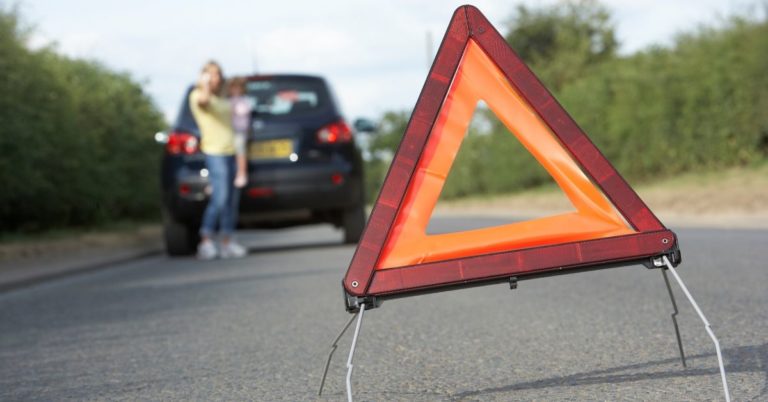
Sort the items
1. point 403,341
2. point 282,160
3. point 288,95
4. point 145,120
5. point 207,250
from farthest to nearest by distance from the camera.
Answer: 1. point 145,120
2. point 207,250
3. point 288,95
4. point 282,160
5. point 403,341

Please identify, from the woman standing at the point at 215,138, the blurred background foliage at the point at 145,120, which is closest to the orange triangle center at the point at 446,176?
the woman standing at the point at 215,138

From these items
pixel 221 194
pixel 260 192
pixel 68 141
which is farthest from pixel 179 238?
pixel 68 141

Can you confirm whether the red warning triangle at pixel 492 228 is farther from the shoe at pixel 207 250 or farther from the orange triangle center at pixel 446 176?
the shoe at pixel 207 250

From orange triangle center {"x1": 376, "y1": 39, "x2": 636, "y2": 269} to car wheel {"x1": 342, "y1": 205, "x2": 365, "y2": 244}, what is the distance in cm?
845

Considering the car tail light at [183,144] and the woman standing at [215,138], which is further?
the car tail light at [183,144]

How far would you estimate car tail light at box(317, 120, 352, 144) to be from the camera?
38.0 feet

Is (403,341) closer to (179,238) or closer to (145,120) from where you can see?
(179,238)

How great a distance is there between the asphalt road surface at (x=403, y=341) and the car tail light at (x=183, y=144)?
2.62 m

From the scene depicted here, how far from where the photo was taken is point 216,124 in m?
11.4

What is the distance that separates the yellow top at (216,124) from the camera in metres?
11.3

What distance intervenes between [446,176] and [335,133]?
802 cm

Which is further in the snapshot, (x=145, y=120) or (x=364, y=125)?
(x=145, y=120)

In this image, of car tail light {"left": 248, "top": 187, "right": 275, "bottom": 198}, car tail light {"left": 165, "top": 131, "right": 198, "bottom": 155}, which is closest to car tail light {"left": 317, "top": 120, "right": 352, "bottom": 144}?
car tail light {"left": 248, "top": 187, "right": 275, "bottom": 198}

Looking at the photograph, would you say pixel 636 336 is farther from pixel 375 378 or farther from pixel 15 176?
pixel 15 176
